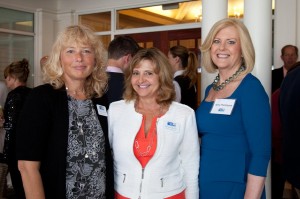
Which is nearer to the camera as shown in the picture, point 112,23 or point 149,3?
point 149,3

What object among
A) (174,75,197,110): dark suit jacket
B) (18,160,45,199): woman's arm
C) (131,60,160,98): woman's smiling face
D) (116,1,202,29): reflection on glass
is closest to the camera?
(18,160,45,199): woman's arm

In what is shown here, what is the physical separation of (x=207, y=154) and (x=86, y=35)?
0.90 m

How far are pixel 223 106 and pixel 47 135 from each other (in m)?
0.90

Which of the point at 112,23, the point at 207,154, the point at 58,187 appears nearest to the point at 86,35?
the point at 58,187

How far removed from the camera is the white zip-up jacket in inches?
74.9

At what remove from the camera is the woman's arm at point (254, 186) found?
1812 mm

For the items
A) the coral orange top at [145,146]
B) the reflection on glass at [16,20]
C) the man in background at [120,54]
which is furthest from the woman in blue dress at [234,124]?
the reflection on glass at [16,20]

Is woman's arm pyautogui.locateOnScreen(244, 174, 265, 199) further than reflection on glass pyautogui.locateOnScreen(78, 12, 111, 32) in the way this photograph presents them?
No

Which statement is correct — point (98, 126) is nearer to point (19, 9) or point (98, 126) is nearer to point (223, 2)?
point (223, 2)

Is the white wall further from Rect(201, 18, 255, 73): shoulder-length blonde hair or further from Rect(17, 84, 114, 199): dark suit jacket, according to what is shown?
Rect(17, 84, 114, 199): dark suit jacket

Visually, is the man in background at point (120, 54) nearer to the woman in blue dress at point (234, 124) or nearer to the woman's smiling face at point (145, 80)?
the woman's smiling face at point (145, 80)

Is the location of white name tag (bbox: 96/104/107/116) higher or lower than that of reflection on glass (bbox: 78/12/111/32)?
lower

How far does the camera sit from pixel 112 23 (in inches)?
296

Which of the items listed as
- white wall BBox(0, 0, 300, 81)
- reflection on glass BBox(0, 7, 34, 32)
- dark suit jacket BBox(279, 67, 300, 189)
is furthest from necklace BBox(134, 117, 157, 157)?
reflection on glass BBox(0, 7, 34, 32)
